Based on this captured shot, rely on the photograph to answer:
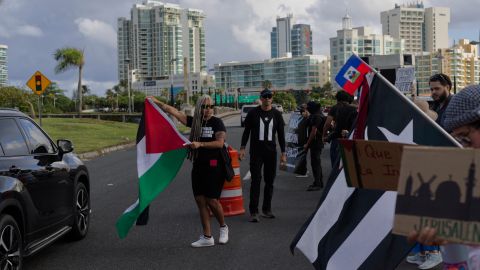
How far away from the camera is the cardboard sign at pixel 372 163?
2875 mm

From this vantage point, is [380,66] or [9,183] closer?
[9,183]

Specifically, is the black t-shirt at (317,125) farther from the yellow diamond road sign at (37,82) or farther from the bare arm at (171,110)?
the yellow diamond road sign at (37,82)

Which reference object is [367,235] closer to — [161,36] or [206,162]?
[206,162]

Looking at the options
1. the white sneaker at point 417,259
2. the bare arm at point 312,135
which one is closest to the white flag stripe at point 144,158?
the white sneaker at point 417,259

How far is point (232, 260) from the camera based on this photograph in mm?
6613

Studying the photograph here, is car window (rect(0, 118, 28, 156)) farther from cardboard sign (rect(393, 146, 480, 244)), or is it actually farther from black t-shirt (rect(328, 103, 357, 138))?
black t-shirt (rect(328, 103, 357, 138))

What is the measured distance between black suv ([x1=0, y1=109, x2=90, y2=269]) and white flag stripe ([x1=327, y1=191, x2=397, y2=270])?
2930mm

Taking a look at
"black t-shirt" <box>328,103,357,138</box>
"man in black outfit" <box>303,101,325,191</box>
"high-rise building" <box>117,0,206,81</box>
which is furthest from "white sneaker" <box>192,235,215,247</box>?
"high-rise building" <box>117,0,206,81</box>

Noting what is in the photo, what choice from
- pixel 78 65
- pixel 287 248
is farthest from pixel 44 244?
pixel 78 65

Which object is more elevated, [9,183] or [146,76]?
[146,76]

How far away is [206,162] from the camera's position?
7.35 m

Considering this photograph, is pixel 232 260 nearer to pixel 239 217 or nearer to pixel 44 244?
pixel 44 244

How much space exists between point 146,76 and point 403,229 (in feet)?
549

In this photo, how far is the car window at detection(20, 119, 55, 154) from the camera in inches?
259
